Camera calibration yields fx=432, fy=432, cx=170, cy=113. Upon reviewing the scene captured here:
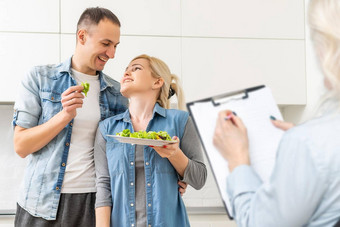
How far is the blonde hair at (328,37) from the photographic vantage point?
31.4 inches

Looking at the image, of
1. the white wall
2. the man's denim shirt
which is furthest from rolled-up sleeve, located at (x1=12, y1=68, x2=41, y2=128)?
the white wall

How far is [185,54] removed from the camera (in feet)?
9.96

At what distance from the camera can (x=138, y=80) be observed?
6.15 feet

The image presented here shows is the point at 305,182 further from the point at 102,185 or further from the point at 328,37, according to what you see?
the point at 102,185

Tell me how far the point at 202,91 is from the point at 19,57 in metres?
1.27

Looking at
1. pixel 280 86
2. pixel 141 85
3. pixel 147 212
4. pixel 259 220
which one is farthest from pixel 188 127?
pixel 280 86

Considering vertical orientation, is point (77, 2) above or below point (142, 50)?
above

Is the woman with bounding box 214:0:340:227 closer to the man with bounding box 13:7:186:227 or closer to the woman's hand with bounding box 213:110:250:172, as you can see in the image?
the woman's hand with bounding box 213:110:250:172

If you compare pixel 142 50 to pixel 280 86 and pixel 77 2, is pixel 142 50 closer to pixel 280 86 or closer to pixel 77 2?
pixel 77 2

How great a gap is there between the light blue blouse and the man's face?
3.95 feet

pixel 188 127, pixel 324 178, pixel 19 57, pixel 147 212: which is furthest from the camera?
pixel 19 57

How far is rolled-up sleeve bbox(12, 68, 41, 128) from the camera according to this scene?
5.82ft

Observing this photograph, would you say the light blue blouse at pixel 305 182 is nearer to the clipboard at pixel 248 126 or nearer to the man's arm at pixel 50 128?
the clipboard at pixel 248 126

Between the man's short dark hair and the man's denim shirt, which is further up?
the man's short dark hair
